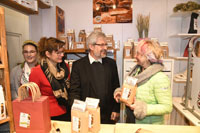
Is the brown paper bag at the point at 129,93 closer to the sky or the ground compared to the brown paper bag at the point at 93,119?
closer to the sky

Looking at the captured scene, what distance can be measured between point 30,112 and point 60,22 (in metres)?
2.22

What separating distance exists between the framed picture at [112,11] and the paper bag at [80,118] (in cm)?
239

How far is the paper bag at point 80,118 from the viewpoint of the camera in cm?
95

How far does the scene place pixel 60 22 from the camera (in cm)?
285

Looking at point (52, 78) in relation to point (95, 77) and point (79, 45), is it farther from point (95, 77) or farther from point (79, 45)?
point (79, 45)

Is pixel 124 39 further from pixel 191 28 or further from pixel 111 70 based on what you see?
pixel 111 70

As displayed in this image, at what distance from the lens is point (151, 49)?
4.18 feet

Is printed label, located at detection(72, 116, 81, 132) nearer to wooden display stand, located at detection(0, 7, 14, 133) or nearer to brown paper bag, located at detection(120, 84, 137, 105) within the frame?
brown paper bag, located at detection(120, 84, 137, 105)

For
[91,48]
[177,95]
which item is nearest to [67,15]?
[91,48]

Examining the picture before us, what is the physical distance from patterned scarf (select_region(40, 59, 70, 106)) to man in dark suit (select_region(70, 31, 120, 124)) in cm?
11

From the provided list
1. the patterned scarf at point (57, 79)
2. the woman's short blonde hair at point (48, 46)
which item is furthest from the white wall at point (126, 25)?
the patterned scarf at point (57, 79)

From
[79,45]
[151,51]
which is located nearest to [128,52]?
[79,45]

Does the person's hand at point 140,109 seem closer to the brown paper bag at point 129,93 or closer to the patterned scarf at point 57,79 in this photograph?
the brown paper bag at point 129,93

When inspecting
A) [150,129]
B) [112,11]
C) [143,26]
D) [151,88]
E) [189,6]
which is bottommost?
[150,129]
